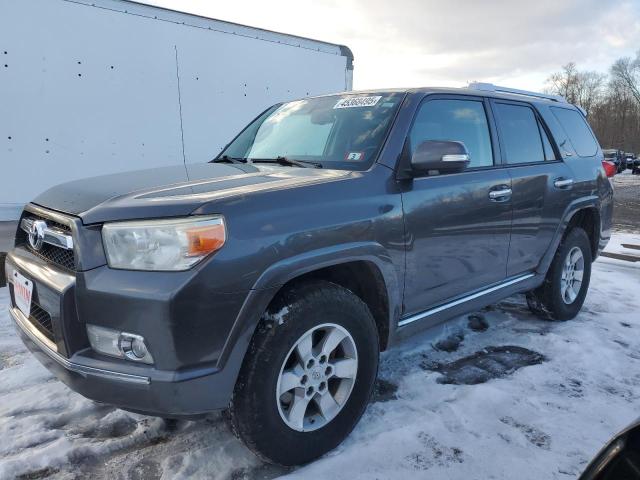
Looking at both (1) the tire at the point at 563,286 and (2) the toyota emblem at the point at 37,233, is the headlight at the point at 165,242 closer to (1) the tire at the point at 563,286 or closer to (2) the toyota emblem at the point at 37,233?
(2) the toyota emblem at the point at 37,233

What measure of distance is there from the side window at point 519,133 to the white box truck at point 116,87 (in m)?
3.25

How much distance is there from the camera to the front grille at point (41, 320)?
221cm

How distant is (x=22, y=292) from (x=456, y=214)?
241cm

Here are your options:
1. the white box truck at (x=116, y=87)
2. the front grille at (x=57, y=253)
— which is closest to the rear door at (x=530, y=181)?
the front grille at (x=57, y=253)

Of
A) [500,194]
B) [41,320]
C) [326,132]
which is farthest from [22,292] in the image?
[500,194]

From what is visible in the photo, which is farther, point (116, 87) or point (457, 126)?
point (116, 87)

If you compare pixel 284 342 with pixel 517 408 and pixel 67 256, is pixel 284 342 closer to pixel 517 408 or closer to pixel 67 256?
pixel 67 256

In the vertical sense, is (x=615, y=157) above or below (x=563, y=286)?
below

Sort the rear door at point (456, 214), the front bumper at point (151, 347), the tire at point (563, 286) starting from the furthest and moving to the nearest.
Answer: the tire at point (563, 286), the rear door at point (456, 214), the front bumper at point (151, 347)

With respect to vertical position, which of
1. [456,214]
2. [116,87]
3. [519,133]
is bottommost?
[456,214]

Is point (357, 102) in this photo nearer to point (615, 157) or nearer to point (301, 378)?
point (301, 378)

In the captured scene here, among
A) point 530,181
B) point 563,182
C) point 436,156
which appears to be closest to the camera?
point 436,156

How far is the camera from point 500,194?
3.41 metres

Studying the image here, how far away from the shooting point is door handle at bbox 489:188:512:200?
11.0ft
